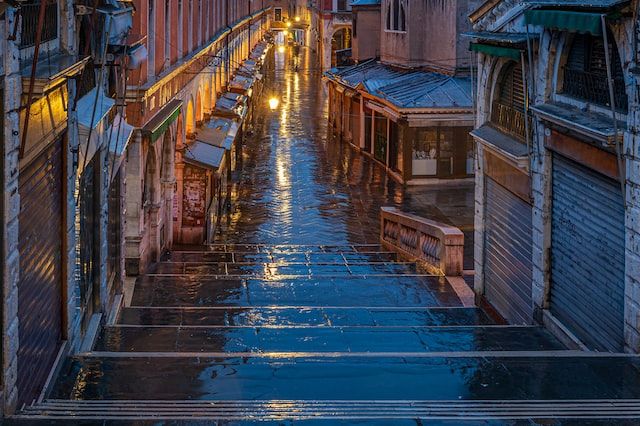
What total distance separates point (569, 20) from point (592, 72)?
50.8 inches

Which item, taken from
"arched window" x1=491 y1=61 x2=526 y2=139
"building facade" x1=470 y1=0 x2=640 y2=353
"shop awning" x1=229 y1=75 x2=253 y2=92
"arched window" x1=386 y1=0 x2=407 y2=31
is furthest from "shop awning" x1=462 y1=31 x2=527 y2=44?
"arched window" x1=386 y1=0 x2=407 y2=31

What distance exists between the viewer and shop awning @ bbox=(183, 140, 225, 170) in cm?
2511

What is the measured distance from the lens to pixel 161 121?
766 inches

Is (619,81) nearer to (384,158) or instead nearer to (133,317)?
(133,317)

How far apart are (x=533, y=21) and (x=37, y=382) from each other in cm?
691

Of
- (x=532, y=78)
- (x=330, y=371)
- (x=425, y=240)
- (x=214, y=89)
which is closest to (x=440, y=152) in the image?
(x=214, y=89)

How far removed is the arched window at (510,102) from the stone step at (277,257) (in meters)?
6.65

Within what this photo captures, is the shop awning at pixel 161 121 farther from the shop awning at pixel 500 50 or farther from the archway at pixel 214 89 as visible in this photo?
the archway at pixel 214 89

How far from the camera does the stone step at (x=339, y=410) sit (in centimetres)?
844

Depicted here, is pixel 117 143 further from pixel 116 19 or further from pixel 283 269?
pixel 283 269

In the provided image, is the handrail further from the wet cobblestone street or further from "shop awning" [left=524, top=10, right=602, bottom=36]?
"shop awning" [left=524, top=10, right=602, bottom=36]

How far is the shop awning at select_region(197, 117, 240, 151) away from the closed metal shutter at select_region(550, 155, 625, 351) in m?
15.7

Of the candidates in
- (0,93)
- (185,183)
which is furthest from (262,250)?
(0,93)

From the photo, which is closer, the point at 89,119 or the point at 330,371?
the point at 330,371
